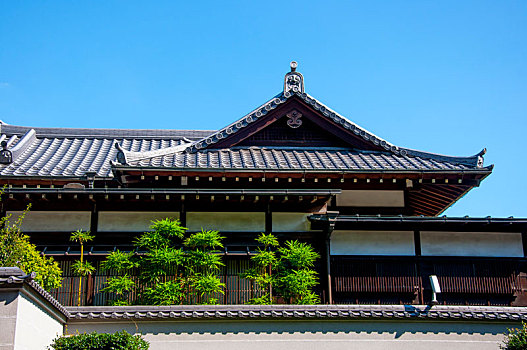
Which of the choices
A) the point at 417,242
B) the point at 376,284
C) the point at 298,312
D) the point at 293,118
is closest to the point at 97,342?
the point at 298,312

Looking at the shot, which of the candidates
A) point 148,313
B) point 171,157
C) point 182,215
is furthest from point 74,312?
point 171,157

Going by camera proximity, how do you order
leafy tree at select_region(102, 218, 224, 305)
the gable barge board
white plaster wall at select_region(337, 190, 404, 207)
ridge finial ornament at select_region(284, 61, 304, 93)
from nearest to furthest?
leafy tree at select_region(102, 218, 224, 305) → white plaster wall at select_region(337, 190, 404, 207) → the gable barge board → ridge finial ornament at select_region(284, 61, 304, 93)

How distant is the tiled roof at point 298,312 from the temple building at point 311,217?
1.78m

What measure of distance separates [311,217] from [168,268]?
12.0 feet

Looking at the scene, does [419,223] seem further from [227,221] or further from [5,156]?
[5,156]

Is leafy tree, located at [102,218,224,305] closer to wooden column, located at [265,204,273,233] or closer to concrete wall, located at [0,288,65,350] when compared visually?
wooden column, located at [265,204,273,233]

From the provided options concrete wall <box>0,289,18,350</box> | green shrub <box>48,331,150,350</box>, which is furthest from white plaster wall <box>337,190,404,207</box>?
concrete wall <box>0,289,18,350</box>

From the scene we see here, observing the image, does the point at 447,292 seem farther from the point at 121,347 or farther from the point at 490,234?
the point at 121,347

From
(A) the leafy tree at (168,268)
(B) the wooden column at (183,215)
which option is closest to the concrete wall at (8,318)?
(A) the leafy tree at (168,268)

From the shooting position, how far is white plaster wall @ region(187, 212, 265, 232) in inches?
645

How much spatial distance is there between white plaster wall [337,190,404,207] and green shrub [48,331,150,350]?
308 inches

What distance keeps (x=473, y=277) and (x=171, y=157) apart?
8.60 m

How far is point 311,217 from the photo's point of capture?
1571 centimetres

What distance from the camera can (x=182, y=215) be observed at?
16375 millimetres
